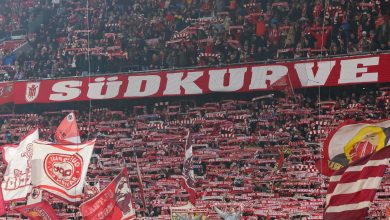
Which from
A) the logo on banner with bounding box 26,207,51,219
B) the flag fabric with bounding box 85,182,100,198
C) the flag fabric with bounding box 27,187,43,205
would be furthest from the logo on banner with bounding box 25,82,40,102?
the logo on banner with bounding box 26,207,51,219

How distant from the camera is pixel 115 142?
22750 millimetres

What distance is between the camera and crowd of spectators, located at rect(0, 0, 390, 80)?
826 inches

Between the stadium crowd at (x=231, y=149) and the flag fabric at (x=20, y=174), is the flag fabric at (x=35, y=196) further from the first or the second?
the stadium crowd at (x=231, y=149)

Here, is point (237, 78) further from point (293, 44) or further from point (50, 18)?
point (50, 18)

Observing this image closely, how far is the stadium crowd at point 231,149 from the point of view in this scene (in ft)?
62.8

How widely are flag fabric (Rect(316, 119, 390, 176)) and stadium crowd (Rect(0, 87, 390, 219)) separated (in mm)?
4454

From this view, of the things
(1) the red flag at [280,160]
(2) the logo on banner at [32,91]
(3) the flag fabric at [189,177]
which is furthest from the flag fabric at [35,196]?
(2) the logo on banner at [32,91]

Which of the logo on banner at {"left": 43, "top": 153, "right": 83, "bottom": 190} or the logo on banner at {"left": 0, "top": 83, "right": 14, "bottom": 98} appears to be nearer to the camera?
the logo on banner at {"left": 43, "top": 153, "right": 83, "bottom": 190}

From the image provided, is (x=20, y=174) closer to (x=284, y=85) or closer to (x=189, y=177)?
(x=189, y=177)

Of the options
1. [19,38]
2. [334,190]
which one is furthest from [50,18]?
[334,190]

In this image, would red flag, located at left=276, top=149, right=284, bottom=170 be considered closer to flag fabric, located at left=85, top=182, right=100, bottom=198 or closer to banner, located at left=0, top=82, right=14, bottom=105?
flag fabric, located at left=85, top=182, right=100, bottom=198

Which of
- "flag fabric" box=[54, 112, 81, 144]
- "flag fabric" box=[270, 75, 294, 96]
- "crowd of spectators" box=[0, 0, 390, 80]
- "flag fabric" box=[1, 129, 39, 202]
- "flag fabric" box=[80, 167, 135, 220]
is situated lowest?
"flag fabric" box=[80, 167, 135, 220]

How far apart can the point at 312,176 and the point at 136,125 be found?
18.3 feet

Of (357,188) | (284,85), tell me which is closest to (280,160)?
(284,85)
